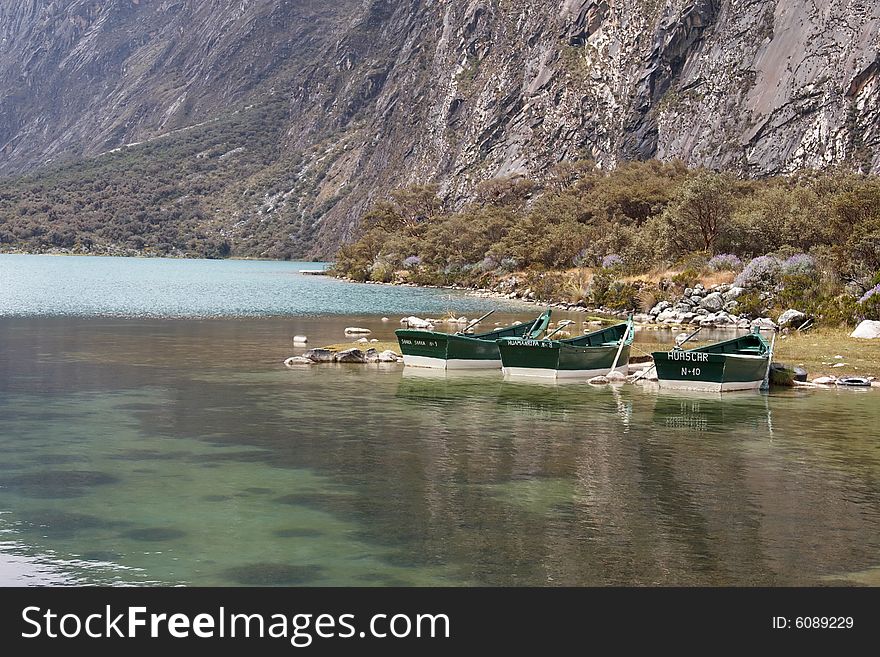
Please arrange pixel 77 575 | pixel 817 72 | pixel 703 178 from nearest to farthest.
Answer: pixel 77 575 < pixel 703 178 < pixel 817 72

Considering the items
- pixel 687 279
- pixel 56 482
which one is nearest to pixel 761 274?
pixel 687 279

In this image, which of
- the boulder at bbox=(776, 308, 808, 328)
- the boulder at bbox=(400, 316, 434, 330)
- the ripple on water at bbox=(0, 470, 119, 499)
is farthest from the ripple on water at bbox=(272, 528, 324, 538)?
the boulder at bbox=(776, 308, 808, 328)

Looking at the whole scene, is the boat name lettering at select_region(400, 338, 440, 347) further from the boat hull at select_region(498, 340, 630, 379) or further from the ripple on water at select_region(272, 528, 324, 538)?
the ripple on water at select_region(272, 528, 324, 538)

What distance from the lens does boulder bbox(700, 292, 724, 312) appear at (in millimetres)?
67312

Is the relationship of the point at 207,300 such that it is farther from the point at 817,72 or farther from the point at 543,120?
the point at 543,120

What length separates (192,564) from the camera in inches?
610

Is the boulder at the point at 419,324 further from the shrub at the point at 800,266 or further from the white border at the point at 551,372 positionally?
the shrub at the point at 800,266

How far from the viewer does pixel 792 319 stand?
2173 inches

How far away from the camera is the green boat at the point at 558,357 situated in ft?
126

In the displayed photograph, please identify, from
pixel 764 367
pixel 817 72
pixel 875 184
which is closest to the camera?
pixel 764 367

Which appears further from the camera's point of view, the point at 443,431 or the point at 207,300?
the point at 207,300

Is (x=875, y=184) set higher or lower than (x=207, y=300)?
higher

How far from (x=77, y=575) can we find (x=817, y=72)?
124413 mm

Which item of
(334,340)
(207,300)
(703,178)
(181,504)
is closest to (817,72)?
(703,178)
